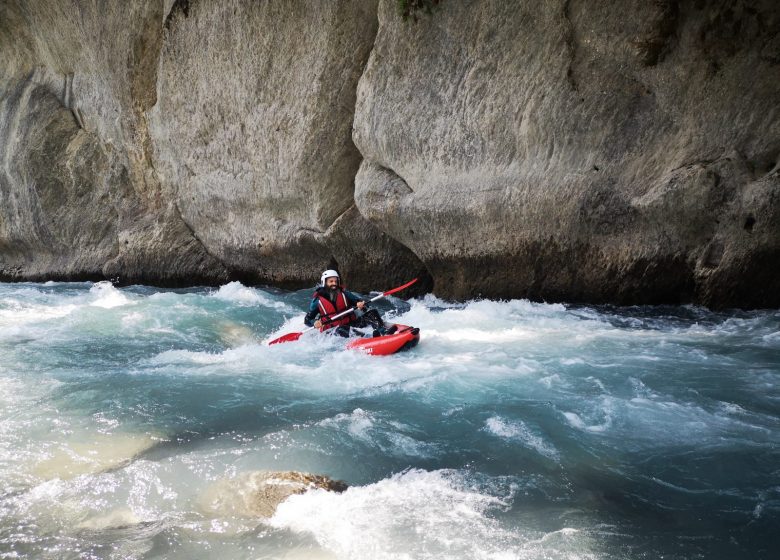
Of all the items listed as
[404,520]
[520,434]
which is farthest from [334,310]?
[404,520]

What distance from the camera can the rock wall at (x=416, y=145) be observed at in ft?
25.8

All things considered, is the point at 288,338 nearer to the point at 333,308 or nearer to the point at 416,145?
the point at 333,308

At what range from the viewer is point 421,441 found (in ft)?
16.1

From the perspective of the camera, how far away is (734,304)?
8.05 m

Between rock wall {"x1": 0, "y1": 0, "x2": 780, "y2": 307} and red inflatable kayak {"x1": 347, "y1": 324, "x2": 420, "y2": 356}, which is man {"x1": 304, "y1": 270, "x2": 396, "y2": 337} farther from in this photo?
rock wall {"x1": 0, "y1": 0, "x2": 780, "y2": 307}

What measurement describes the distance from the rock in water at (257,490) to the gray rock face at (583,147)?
5898mm

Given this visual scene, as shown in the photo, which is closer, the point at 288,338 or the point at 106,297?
the point at 288,338

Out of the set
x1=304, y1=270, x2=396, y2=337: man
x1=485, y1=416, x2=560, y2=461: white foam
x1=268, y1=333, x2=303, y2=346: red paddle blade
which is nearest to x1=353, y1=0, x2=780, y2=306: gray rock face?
x1=304, y1=270, x2=396, y2=337: man

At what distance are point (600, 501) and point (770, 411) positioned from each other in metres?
2.15

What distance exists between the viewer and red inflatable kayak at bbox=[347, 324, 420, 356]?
24.0 feet

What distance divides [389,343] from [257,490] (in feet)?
11.2

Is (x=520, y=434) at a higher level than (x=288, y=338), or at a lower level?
higher

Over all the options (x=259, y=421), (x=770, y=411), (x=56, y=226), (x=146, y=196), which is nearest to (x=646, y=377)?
(x=770, y=411)

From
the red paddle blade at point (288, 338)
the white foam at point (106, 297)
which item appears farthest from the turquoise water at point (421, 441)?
the white foam at point (106, 297)
